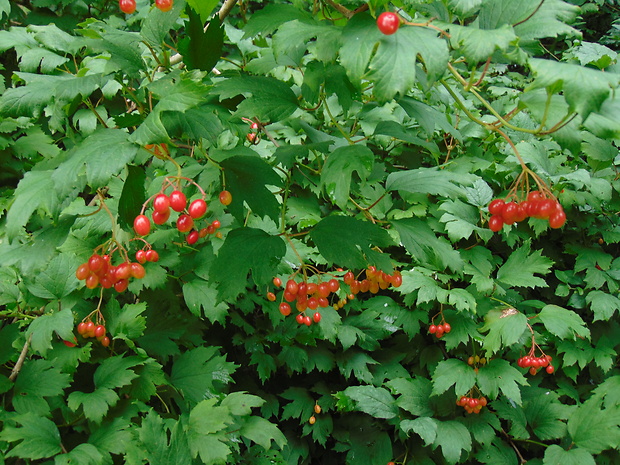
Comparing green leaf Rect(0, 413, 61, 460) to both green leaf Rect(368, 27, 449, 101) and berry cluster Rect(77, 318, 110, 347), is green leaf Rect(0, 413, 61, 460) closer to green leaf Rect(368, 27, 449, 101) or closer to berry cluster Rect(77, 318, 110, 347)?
berry cluster Rect(77, 318, 110, 347)

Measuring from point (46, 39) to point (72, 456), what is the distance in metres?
1.26

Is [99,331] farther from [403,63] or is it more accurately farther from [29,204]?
[403,63]

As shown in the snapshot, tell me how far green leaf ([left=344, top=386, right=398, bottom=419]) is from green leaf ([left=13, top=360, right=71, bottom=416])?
125cm

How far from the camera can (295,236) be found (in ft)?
3.99

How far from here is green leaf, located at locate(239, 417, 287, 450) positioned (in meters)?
1.67

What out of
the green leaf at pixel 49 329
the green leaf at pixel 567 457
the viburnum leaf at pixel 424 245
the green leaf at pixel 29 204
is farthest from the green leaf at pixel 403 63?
the green leaf at pixel 567 457

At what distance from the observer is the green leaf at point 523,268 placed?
2.05 m

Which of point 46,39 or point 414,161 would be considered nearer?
point 46,39

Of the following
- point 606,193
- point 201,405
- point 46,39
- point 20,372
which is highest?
point 46,39

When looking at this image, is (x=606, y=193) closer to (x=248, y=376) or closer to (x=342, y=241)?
(x=342, y=241)

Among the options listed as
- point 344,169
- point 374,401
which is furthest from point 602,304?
point 344,169

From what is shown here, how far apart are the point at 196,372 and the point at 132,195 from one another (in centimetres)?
95

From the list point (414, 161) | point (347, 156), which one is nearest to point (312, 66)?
point (347, 156)

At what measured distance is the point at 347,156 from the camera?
0.98 meters
